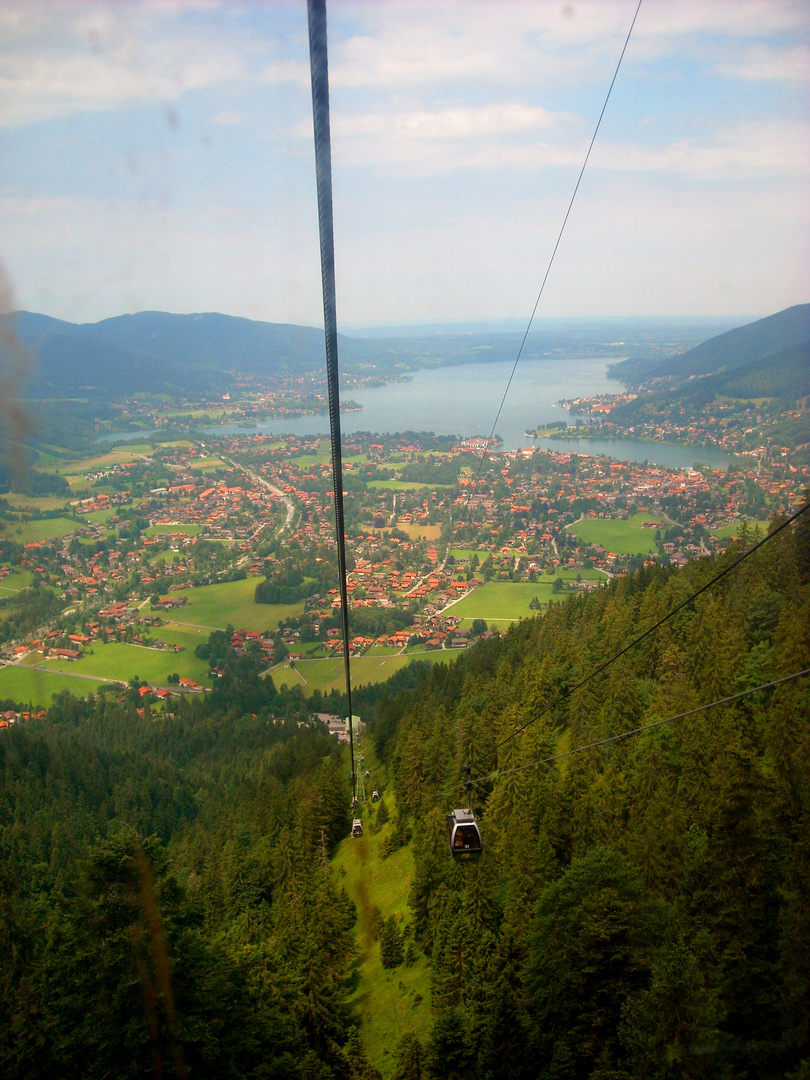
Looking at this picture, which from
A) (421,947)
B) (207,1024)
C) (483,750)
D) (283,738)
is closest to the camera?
(207,1024)

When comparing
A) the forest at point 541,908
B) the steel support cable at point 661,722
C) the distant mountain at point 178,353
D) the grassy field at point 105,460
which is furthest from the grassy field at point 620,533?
the grassy field at point 105,460

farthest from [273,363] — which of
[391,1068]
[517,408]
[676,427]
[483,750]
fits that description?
[391,1068]

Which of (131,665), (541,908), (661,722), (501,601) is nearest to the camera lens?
(661,722)

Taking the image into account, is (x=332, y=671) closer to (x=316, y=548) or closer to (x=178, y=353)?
(x=316, y=548)

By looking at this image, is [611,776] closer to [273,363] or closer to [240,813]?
[240,813]

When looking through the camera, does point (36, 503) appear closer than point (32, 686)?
No

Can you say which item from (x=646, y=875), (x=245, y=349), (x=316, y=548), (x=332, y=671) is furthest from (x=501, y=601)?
(x=245, y=349)
